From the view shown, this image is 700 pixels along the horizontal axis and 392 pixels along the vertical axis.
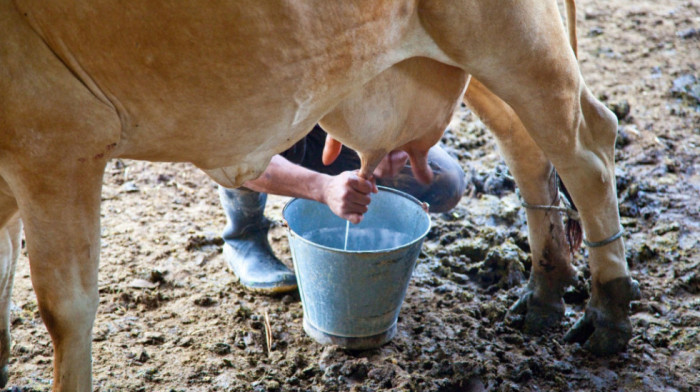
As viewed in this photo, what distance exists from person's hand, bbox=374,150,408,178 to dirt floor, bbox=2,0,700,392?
0.45 metres

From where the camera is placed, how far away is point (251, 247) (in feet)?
10.2

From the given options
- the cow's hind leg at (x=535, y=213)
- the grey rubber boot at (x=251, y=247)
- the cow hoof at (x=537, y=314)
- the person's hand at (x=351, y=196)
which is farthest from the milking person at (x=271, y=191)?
the cow hoof at (x=537, y=314)

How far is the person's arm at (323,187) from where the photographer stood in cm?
242

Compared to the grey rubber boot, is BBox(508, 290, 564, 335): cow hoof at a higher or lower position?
lower

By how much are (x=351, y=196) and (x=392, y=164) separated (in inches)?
24.4

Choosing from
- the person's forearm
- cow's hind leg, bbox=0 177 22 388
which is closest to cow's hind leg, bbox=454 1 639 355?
the person's forearm

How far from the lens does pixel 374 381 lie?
2432 mm

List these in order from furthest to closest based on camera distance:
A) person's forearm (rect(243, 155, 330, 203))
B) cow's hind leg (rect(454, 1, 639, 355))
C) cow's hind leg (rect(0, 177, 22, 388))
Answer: person's forearm (rect(243, 155, 330, 203)) → cow's hind leg (rect(0, 177, 22, 388)) → cow's hind leg (rect(454, 1, 639, 355))

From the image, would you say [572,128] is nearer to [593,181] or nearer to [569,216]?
[593,181]

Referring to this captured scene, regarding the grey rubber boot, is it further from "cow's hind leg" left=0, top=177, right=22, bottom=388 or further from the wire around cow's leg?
the wire around cow's leg

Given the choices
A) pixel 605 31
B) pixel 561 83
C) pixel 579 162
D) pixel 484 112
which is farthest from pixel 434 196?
pixel 605 31

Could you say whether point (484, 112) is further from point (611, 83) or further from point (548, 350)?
point (611, 83)

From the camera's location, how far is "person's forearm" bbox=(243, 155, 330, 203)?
2.54 meters

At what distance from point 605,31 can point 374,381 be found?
12.8 ft
